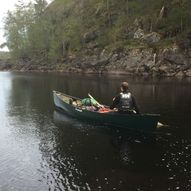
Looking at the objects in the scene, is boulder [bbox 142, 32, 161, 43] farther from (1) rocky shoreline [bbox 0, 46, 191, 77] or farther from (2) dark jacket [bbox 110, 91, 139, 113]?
(2) dark jacket [bbox 110, 91, 139, 113]

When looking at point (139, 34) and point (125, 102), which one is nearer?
point (125, 102)

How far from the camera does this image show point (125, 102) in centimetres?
2780

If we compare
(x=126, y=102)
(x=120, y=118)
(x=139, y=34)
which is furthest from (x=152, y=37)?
(x=126, y=102)

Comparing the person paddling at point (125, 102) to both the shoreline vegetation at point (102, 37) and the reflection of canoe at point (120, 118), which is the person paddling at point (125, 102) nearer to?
the reflection of canoe at point (120, 118)

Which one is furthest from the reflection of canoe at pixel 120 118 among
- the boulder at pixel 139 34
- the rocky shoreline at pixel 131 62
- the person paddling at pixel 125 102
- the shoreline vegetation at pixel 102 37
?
the boulder at pixel 139 34

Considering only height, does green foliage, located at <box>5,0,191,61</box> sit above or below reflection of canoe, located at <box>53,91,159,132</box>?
above

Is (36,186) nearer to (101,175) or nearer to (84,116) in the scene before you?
(101,175)

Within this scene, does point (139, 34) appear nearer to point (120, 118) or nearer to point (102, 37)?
point (102, 37)

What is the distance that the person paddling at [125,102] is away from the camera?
27.7 meters

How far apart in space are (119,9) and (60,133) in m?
93.7

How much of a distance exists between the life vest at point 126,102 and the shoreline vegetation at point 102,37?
5577 centimetres

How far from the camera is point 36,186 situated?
18.1 metres

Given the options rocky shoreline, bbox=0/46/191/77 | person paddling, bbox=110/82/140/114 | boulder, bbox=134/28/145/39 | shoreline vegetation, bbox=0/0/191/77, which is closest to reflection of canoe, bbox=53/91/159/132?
person paddling, bbox=110/82/140/114

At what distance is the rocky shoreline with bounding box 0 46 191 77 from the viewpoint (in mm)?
83688
